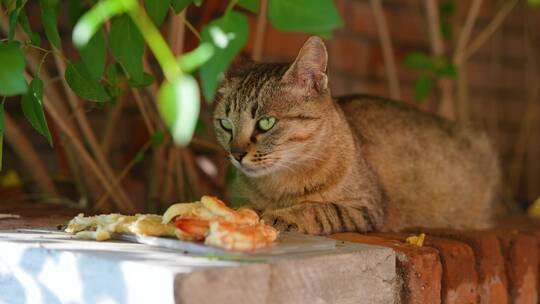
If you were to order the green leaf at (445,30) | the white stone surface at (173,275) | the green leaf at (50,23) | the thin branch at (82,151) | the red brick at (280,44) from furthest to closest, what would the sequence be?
1. the green leaf at (445,30)
2. the red brick at (280,44)
3. the thin branch at (82,151)
4. the green leaf at (50,23)
5. the white stone surface at (173,275)

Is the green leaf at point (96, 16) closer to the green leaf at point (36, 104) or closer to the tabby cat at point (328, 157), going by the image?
the green leaf at point (36, 104)

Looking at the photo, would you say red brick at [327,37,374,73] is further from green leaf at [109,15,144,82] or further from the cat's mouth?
green leaf at [109,15,144,82]

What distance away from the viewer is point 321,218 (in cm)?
191

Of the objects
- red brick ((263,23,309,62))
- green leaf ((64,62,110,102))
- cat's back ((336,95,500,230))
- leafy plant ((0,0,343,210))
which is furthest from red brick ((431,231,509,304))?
red brick ((263,23,309,62))

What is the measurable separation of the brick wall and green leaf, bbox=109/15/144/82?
5.45 feet

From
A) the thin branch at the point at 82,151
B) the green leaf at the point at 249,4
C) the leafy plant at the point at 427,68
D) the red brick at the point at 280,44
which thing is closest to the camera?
the green leaf at the point at 249,4

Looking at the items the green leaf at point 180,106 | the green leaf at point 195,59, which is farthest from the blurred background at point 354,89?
the green leaf at point 180,106

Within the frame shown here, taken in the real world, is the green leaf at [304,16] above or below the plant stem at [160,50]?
above

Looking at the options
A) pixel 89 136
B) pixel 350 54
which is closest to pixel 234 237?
pixel 89 136

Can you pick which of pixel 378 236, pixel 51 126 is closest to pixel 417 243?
pixel 378 236

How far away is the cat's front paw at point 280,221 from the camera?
1807mm

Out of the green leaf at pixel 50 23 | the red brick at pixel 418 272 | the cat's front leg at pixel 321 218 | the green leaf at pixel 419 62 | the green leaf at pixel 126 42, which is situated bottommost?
the red brick at pixel 418 272

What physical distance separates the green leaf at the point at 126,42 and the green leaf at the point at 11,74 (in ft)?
0.55

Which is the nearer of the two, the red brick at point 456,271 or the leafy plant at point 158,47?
the leafy plant at point 158,47
